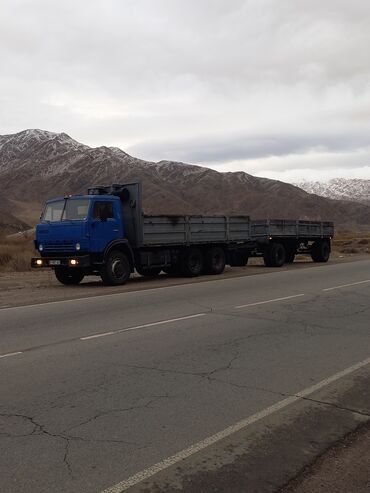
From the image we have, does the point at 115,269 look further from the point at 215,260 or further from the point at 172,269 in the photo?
the point at 215,260

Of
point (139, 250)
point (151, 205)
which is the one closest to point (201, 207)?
point (151, 205)

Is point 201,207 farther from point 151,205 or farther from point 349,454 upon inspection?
point 349,454

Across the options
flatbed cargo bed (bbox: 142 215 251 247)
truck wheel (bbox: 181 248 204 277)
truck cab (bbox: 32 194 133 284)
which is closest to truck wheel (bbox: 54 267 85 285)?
truck cab (bbox: 32 194 133 284)

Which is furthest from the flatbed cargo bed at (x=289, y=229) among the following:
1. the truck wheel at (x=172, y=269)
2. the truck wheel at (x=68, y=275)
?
the truck wheel at (x=68, y=275)

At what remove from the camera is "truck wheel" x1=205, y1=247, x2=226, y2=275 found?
20844 millimetres

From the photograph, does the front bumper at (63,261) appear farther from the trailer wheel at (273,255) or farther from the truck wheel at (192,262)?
the trailer wheel at (273,255)

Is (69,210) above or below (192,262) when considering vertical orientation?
above

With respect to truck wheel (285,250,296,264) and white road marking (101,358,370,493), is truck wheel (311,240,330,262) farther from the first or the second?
white road marking (101,358,370,493)

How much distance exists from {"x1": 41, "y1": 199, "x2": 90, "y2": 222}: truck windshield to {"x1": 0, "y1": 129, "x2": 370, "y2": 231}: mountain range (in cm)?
10115

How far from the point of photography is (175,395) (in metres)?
5.97

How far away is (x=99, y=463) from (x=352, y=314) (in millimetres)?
7904

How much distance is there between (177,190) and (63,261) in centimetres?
14526

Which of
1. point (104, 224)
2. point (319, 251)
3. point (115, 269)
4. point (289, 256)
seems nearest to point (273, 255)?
point (289, 256)

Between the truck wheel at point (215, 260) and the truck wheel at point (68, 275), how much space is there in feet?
15.7
